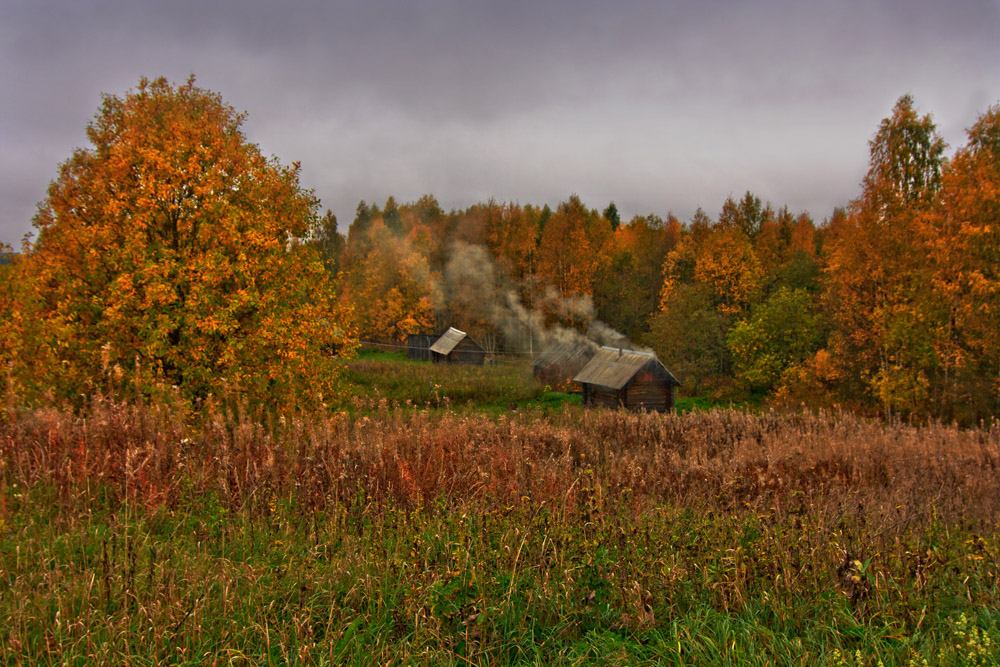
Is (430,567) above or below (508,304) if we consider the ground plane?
below

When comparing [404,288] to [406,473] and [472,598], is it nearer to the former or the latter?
[406,473]

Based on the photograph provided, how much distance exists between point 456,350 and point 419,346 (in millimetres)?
6978

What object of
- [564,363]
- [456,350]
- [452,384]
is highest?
[456,350]

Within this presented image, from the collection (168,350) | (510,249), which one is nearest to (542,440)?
(168,350)

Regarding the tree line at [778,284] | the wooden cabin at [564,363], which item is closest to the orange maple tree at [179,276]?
the tree line at [778,284]

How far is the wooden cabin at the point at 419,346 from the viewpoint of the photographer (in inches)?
2020

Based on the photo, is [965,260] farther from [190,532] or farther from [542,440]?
[190,532]

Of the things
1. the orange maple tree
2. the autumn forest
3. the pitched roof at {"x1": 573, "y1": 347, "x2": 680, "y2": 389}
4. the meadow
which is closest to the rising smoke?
the pitched roof at {"x1": 573, "y1": 347, "x2": 680, "y2": 389}

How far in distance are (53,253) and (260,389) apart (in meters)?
4.45

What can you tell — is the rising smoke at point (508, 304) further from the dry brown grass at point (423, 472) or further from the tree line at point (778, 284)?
the dry brown grass at point (423, 472)

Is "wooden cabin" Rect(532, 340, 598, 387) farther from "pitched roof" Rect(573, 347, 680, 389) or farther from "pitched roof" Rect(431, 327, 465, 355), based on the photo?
"pitched roof" Rect(431, 327, 465, 355)

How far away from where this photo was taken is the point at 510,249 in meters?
55.2

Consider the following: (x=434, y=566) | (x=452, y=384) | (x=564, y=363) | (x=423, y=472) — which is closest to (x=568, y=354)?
(x=564, y=363)

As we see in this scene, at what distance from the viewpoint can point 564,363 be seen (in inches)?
1383
